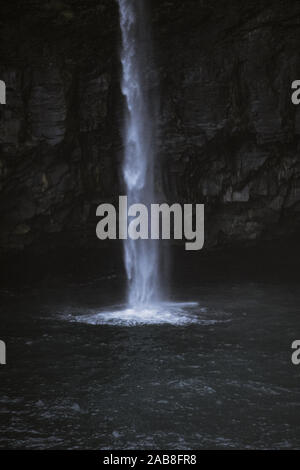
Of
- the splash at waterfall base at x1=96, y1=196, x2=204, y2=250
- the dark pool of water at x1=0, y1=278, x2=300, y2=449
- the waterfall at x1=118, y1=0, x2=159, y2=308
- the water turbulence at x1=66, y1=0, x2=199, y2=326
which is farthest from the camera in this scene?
the splash at waterfall base at x1=96, y1=196, x2=204, y2=250

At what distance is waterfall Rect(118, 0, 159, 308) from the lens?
122 ft

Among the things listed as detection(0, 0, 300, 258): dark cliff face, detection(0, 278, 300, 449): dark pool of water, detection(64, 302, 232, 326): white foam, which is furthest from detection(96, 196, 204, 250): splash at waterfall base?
detection(0, 278, 300, 449): dark pool of water

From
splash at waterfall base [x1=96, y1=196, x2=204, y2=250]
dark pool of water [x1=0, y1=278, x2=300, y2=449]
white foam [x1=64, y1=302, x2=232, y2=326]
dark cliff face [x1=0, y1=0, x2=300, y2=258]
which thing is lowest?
dark pool of water [x1=0, y1=278, x2=300, y2=449]

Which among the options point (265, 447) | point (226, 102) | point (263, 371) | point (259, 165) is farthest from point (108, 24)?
point (265, 447)

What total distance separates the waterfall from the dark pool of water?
23.5 ft

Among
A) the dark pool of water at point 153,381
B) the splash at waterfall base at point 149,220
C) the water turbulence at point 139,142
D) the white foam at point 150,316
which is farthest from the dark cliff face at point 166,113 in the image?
the white foam at point 150,316

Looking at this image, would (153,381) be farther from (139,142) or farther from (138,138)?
(138,138)

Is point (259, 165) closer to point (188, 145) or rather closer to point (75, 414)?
point (188, 145)

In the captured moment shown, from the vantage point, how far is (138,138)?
3881 centimetres

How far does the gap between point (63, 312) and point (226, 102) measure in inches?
693

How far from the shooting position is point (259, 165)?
131ft

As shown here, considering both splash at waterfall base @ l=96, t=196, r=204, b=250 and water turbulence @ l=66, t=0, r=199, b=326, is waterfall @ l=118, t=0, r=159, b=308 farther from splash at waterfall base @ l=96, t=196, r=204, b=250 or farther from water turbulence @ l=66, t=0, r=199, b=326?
splash at waterfall base @ l=96, t=196, r=204, b=250

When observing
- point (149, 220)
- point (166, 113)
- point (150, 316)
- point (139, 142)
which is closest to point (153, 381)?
point (150, 316)

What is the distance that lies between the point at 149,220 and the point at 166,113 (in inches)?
289
